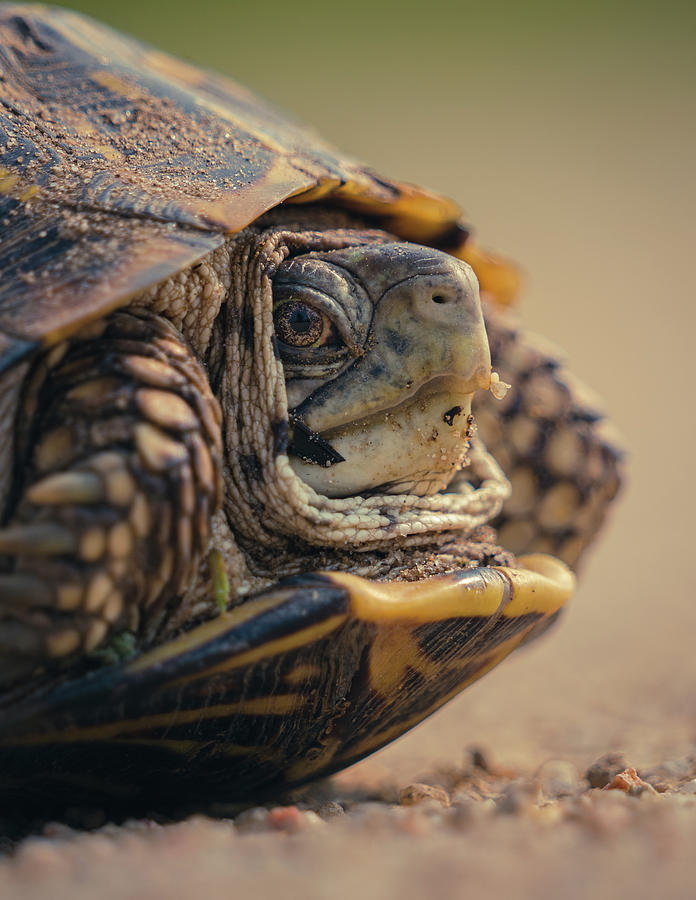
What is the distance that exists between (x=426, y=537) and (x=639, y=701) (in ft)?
4.93

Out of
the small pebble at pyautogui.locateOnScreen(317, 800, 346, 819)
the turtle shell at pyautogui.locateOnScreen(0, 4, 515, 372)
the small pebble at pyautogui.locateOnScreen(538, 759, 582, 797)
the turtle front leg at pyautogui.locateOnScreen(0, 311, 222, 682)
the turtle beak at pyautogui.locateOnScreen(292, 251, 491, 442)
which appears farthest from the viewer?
the small pebble at pyautogui.locateOnScreen(538, 759, 582, 797)

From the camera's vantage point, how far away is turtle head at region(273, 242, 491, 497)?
1390mm

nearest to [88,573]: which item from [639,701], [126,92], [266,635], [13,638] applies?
[13,638]

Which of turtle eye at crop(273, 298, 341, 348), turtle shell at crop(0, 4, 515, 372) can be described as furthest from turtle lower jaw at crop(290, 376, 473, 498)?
turtle shell at crop(0, 4, 515, 372)

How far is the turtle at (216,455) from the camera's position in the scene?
109 cm

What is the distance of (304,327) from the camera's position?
143 centimetres

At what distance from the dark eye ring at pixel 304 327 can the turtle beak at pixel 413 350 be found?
8cm

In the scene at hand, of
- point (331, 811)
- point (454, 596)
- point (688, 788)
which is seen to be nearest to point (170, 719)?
point (331, 811)

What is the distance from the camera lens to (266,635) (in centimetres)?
115

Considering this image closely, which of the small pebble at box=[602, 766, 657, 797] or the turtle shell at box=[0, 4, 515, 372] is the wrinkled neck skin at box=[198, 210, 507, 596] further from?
the small pebble at box=[602, 766, 657, 797]

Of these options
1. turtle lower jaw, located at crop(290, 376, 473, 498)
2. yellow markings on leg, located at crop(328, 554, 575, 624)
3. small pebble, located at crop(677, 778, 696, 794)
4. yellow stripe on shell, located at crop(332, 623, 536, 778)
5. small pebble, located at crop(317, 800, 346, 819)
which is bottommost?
small pebble, located at crop(317, 800, 346, 819)

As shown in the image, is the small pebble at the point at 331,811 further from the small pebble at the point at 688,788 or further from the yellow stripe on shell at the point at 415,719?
the small pebble at the point at 688,788

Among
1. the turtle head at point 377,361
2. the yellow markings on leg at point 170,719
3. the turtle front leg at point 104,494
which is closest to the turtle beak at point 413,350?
the turtle head at point 377,361

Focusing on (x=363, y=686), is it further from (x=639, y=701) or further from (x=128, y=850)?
(x=639, y=701)
